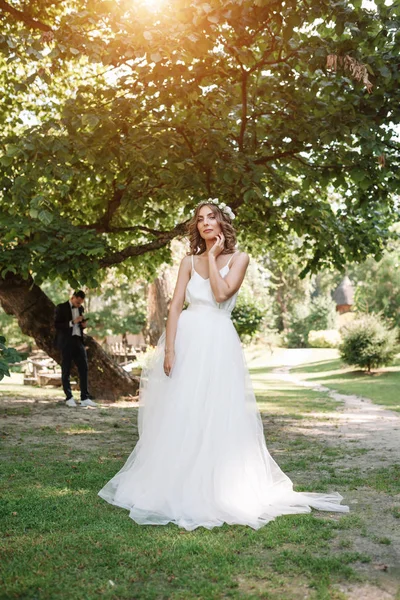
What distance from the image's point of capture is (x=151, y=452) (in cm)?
514

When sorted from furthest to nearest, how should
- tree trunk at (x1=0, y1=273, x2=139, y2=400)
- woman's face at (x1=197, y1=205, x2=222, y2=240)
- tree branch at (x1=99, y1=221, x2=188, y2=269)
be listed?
tree trunk at (x1=0, y1=273, x2=139, y2=400) → tree branch at (x1=99, y1=221, x2=188, y2=269) → woman's face at (x1=197, y1=205, x2=222, y2=240)

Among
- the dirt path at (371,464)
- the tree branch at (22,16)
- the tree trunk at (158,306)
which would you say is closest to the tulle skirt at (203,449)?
the dirt path at (371,464)

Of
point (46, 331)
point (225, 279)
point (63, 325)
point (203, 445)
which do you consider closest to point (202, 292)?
point (225, 279)

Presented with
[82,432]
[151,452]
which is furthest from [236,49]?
[82,432]

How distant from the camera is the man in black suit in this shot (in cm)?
1216

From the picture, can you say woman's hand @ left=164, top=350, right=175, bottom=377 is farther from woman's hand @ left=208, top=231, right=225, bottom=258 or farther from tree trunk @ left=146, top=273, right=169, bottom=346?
tree trunk @ left=146, top=273, right=169, bottom=346

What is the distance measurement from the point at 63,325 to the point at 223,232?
24.6ft

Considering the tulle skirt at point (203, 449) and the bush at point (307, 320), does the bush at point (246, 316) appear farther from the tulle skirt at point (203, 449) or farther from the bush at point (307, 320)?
the tulle skirt at point (203, 449)

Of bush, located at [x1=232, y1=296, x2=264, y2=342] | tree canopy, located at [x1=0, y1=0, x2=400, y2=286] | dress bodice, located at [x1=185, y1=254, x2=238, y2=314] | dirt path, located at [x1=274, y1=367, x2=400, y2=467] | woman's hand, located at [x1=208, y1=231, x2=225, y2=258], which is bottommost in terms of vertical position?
dirt path, located at [x1=274, y1=367, x2=400, y2=467]

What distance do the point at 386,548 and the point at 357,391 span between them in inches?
595

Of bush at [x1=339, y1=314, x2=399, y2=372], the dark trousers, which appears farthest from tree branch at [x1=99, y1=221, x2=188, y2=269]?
bush at [x1=339, y1=314, x2=399, y2=372]

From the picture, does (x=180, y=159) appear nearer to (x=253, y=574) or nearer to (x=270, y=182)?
(x=270, y=182)

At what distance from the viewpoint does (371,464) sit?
275 inches

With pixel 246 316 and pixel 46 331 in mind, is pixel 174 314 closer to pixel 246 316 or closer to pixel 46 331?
pixel 46 331
